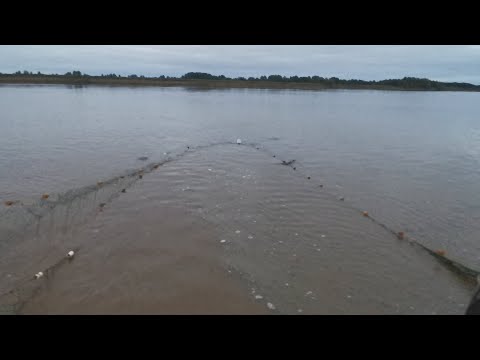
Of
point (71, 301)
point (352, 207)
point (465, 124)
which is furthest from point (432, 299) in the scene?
point (465, 124)

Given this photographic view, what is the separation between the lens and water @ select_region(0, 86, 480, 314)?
209 inches

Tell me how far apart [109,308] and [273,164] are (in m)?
10.2

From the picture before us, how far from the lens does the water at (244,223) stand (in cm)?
530

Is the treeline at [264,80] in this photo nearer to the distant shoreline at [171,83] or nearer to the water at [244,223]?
the distant shoreline at [171,83]

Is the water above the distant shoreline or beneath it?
beneath

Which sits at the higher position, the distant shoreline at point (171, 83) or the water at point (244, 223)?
the distant shoreline at point (171, 83)

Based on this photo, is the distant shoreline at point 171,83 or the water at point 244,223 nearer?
the water at point 244,223

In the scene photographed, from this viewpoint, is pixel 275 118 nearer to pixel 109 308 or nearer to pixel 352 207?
pixel 352 207

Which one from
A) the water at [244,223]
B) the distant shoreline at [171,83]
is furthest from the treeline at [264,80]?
the water at [244,223]

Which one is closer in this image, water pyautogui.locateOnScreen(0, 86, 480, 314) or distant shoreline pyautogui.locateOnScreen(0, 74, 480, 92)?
water pyautogui.locateOnScreen(0, 86, 480, 314)

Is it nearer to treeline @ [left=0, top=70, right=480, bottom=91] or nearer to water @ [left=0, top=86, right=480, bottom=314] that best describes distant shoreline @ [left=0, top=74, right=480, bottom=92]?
treeline @ [left=0, top=70, right=480, bottom=91]

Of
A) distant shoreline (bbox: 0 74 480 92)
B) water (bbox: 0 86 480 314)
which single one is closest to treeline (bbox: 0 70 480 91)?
distant shoreline (bbox: 0 74 480 92)

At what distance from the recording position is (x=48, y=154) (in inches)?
537

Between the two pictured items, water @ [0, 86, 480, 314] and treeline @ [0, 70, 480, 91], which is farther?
treeline @ [0, 70, 480, 91]
